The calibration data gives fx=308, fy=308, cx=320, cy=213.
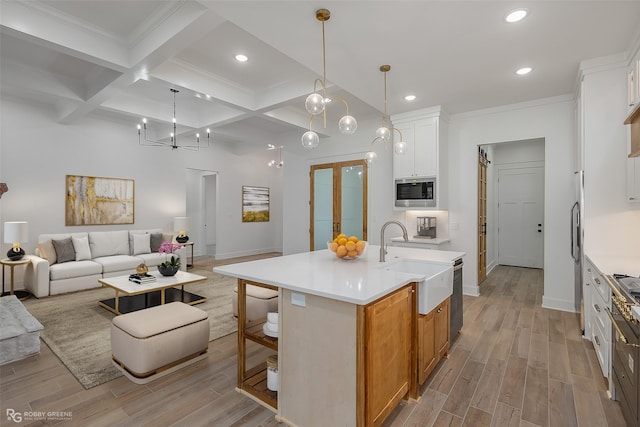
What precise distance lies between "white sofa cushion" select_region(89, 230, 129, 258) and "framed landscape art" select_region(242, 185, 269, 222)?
330 cm

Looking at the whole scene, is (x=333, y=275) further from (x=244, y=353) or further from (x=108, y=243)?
(x=108, y=243)

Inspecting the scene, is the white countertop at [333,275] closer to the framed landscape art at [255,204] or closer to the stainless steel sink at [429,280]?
the stainless steel sink at [429,280]

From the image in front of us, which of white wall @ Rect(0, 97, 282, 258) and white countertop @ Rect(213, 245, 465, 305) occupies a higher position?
white wall @ Rect(0, 97, 282, 258)

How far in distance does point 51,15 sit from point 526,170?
8.48m

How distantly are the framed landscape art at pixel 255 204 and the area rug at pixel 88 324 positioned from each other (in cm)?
376

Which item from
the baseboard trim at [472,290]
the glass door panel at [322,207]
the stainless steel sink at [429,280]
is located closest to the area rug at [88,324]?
the stainless steel sink at [429,280]

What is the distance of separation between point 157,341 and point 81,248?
161 inches

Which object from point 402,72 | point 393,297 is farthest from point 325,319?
point 402,72

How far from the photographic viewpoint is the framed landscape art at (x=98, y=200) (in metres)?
5.69

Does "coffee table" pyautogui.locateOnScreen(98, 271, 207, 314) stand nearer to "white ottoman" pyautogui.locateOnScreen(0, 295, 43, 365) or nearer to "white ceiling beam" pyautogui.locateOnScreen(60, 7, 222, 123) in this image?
"white ottoman" pyautogui.locateOnScreen(0, 295, 43, 365)

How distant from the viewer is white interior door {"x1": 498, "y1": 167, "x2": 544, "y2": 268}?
7051mm

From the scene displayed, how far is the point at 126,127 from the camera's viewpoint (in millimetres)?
6406

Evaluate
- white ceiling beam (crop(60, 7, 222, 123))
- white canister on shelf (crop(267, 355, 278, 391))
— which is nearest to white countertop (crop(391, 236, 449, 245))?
white canister on shelf (crop(267, 355, 278, 391))

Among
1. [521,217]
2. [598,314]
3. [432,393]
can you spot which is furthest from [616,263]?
[521,217]
